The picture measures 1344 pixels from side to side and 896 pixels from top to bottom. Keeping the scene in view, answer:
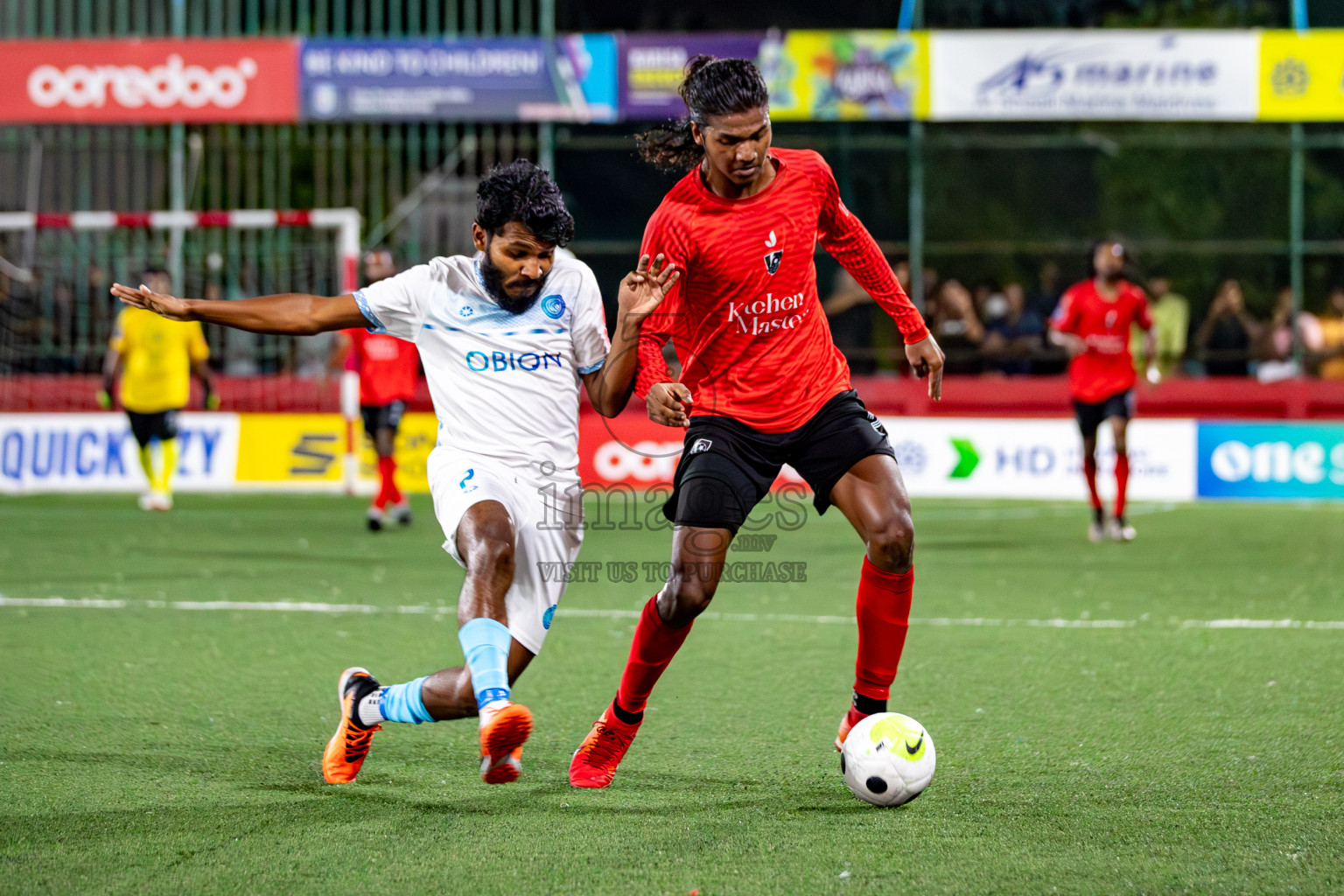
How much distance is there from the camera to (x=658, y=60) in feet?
52.7

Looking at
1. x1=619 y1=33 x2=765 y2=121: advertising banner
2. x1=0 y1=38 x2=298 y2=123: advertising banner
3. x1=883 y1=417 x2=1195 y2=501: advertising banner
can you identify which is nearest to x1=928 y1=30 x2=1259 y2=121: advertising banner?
x1=619 y1=33 x2=765 y2=121: advertising banner

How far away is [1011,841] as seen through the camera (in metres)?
3.87

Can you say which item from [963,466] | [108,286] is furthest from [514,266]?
[108,286]

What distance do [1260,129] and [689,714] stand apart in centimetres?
1579

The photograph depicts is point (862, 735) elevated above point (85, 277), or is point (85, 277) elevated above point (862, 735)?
point (85, 277)

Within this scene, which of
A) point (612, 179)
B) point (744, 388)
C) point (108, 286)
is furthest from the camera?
point (612, 179)

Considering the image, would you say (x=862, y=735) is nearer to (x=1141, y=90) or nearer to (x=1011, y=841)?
(x=1011, y=841)

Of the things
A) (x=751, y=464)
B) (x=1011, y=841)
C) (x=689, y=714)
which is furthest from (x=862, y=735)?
(x=689, y=714)

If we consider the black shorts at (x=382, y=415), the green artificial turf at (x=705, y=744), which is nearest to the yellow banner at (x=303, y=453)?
the black shorts at (x=382, y=415)

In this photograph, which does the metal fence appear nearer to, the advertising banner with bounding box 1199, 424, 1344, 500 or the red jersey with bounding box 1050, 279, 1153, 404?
the advertising banner with bounding box 1199, 424, 1344, 500

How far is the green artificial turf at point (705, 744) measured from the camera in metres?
3.69

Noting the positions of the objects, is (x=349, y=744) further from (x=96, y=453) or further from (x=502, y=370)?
(x=96, y=453)

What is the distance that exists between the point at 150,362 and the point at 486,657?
1012 centimetres

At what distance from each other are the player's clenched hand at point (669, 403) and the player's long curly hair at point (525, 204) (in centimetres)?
57
